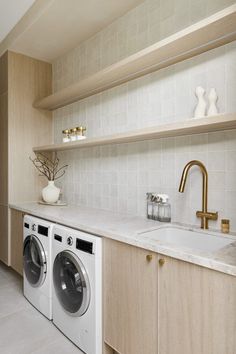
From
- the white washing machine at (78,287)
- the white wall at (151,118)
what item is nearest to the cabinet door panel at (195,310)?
the white washing machine at (78,287)

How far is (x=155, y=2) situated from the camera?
198cm

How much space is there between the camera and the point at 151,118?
2.02 meters

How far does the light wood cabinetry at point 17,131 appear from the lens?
2.90 metres

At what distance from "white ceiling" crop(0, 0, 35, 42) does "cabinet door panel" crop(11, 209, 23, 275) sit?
1990 mm

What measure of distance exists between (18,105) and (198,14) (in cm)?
215

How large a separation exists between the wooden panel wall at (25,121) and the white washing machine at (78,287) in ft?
4.13

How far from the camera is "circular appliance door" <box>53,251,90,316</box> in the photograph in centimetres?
161

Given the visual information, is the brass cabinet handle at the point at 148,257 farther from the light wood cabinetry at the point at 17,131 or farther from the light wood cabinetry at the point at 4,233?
the light wood cabinetry at the point at 4,233

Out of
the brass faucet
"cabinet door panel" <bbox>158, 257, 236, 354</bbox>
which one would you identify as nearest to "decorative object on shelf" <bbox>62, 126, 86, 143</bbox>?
the brass faucet

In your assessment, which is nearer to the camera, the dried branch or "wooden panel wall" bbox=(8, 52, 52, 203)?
"wooden panel wall" bbox=(8, 52, 52, 203)

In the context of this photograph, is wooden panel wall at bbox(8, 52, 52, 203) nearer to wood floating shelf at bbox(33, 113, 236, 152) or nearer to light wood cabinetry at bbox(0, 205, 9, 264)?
light wood cabinetry at bbox(0, 205, 9, 264)

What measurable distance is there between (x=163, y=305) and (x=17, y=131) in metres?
2.52

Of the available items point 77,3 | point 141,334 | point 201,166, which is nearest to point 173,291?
point 141,334

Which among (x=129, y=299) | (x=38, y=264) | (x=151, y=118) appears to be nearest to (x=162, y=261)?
(x=129, y=299)
